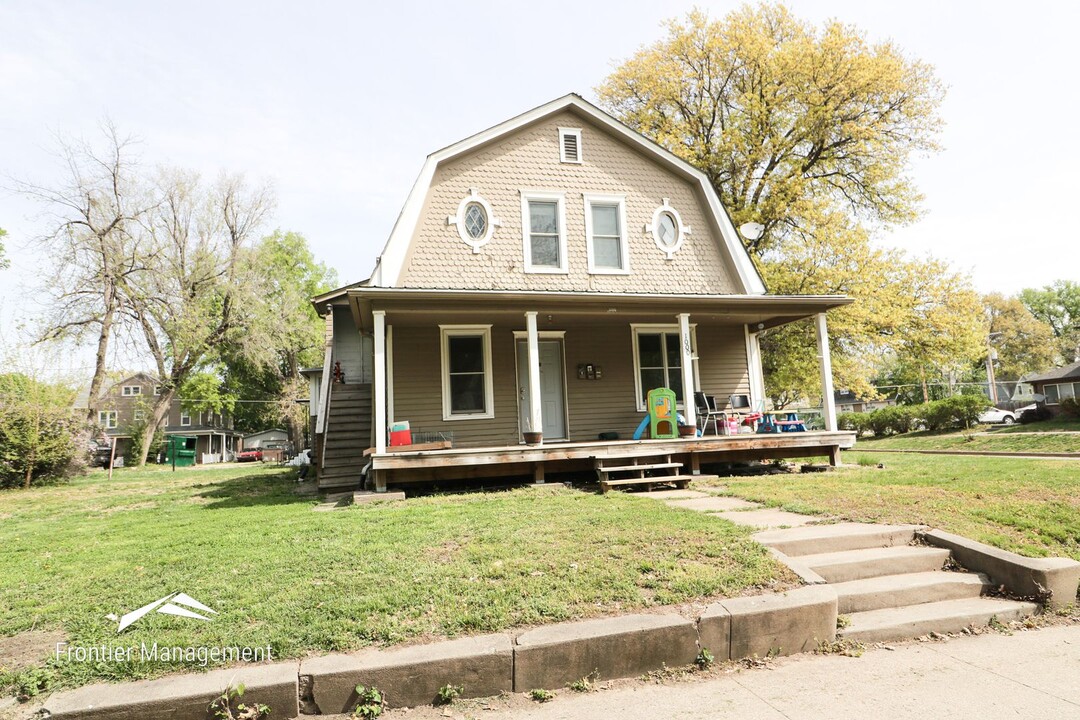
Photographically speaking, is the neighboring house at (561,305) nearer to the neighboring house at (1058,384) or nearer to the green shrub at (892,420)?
the green shrub at (892,420)

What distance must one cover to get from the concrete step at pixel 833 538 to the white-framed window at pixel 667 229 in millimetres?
7847

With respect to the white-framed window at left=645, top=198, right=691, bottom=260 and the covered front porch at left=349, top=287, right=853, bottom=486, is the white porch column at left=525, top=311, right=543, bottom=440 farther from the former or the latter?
the white-framed window at left=645, top=198, right=691, bottom=260

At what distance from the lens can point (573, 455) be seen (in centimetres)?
915

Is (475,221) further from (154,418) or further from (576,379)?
(154,418)

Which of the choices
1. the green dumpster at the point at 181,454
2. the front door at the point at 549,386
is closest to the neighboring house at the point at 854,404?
the front door at the point at 549,386

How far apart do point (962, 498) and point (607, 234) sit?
7.63 meters

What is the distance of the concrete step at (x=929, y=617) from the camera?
397 cm

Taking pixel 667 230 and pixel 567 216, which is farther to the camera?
pixel 667 230

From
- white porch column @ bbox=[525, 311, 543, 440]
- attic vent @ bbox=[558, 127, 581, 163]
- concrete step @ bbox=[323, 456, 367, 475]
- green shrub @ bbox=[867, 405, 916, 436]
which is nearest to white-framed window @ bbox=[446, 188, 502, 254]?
attic vent @ bbox=[558, 127, 581, 163]

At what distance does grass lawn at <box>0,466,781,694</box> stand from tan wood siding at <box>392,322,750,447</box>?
3.99 meters

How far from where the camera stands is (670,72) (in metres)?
21.1

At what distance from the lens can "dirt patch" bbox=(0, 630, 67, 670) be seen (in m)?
3.25

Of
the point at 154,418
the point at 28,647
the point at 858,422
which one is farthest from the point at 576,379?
the point at 154,418

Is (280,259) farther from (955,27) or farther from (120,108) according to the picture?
(955,27)
